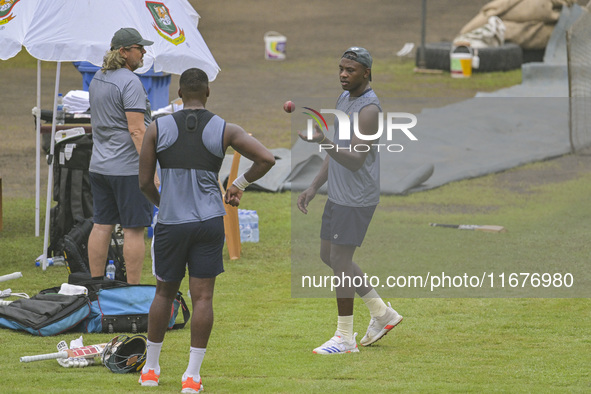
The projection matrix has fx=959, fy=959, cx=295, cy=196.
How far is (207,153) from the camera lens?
511 cm

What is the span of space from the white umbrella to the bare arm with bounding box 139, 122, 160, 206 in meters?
2.69

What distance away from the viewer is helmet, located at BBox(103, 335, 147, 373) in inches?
217

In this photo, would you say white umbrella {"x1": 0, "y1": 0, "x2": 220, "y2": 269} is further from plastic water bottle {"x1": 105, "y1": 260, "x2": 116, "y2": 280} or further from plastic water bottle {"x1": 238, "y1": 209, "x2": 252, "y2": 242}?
plastic water bottle {"x1": 238, "y1": 209, "x2": 252, "y2": 242}

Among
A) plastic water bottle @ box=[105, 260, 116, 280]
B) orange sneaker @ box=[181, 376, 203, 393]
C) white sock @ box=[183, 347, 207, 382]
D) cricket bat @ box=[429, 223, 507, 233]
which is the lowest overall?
cricket bat @ box=[429, 223, 507, 233]

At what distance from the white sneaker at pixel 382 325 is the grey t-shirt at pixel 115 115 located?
2.15m

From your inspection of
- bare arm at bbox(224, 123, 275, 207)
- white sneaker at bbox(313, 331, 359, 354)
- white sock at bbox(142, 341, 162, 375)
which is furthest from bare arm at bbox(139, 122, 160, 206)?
white sneaker at bbox(313, 331, 359, 354)

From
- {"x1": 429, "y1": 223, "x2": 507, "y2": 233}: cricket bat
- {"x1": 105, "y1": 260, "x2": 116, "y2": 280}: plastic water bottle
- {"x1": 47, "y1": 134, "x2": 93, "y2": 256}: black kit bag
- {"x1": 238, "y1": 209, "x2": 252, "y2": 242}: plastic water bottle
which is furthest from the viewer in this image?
{"x1": 429, "y1": 223, "x2": 507, "y2": 233}: cricket bat

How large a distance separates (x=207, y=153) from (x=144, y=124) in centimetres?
218

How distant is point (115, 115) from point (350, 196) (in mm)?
2090

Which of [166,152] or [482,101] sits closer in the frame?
[166,152]

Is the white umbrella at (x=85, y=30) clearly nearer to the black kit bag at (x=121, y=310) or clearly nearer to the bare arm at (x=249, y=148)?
A: the black kit bag at (x=121, y=310)

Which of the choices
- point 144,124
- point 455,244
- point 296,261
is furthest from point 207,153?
point 455,244

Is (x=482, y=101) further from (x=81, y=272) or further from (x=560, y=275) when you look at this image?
(x=81, y=272)

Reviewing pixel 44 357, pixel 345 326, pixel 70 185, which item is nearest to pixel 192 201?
pixel 44 357
